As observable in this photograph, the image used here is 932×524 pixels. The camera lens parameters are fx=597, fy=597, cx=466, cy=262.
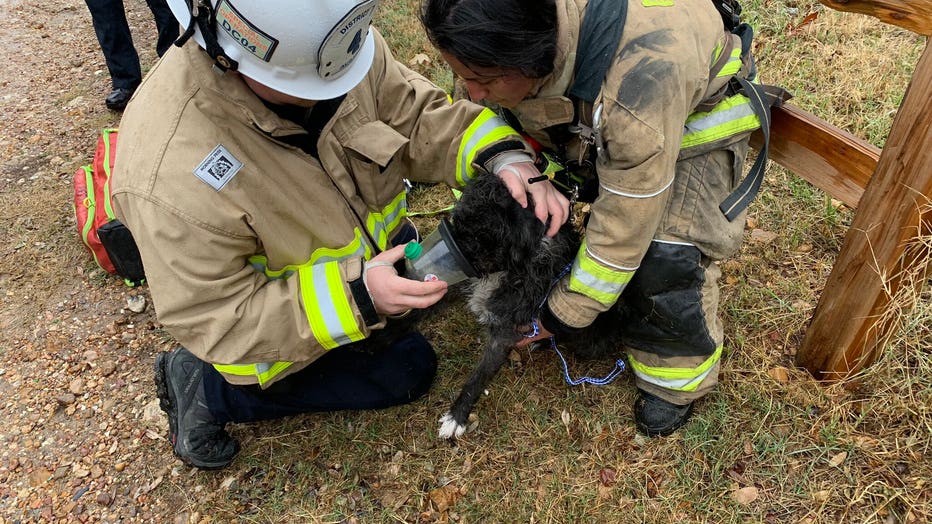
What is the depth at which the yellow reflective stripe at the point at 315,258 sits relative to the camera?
2.79 meters

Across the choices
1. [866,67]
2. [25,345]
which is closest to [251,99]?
[25,345]

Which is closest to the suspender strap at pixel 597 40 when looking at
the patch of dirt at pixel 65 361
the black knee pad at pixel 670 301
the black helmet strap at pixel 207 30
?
the black knee pad at pixel 670 301

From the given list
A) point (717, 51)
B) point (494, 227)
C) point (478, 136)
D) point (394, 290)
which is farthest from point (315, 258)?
point (717, 51)

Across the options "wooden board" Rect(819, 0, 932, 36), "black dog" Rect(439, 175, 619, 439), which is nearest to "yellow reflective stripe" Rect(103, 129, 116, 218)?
"black dog" Rect(439, 175, 619, 439)

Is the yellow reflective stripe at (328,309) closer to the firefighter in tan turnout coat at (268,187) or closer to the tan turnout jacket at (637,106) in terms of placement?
the firefighter in tan turnout coat at (268,187)

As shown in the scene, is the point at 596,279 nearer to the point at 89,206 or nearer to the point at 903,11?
the point at 903,11

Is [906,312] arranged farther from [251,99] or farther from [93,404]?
[93,404]

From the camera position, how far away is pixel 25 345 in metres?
3.90

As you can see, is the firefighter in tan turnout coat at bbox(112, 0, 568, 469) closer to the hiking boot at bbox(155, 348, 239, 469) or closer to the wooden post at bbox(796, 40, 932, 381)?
the hiking boot at bbox(155, 348, 239, 469)

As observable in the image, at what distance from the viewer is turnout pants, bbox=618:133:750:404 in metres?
2.82

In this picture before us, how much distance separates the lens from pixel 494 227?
273 cm

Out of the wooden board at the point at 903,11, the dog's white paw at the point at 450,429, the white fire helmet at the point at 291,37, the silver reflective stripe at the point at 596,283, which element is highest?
the wooden board at the point at 903,11

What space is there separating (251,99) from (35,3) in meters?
8.42

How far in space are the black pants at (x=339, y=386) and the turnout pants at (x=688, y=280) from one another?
4.06 feet
